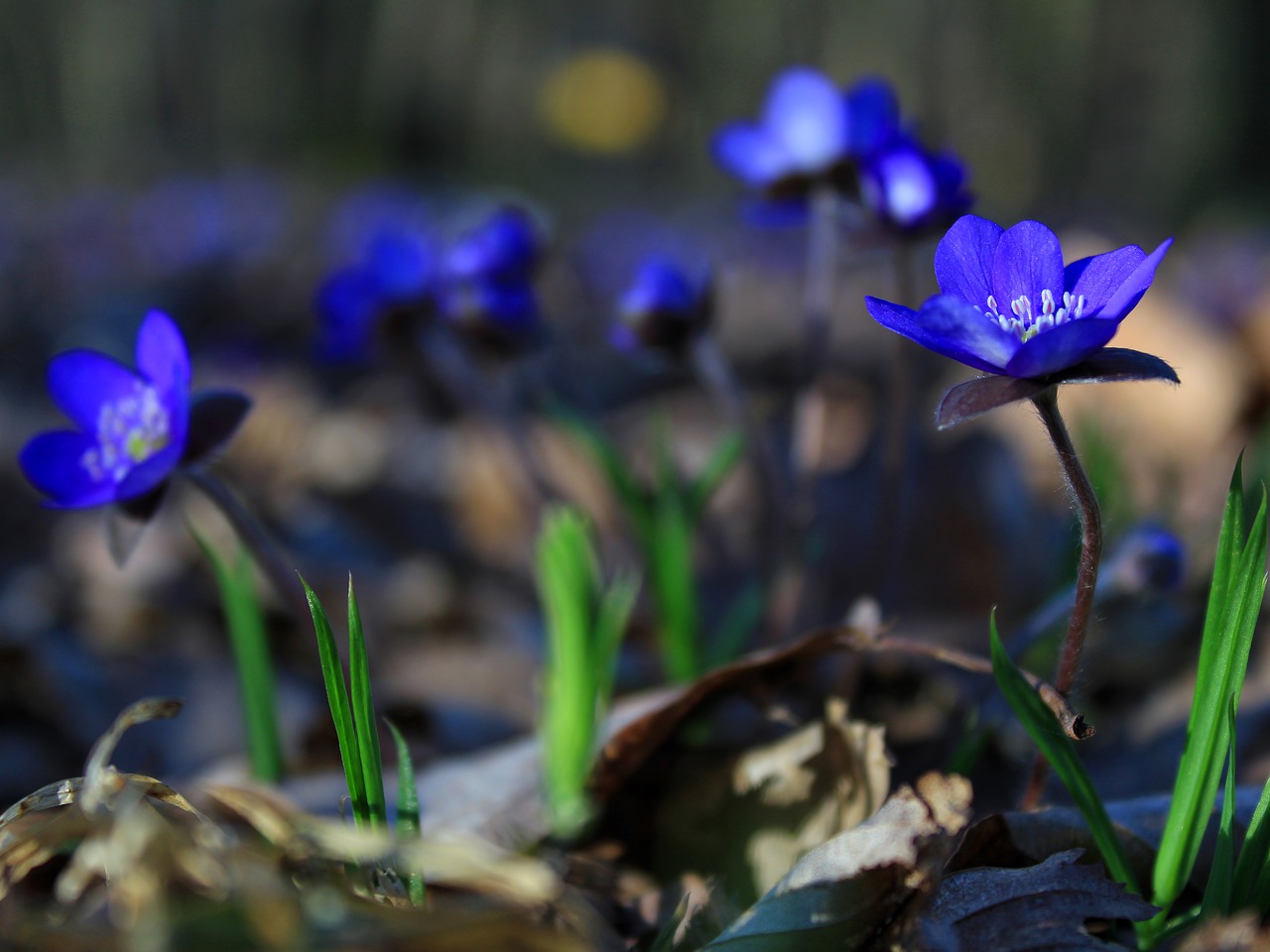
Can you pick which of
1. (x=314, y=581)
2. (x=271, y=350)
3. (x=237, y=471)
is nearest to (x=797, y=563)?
(x=314, y=581)

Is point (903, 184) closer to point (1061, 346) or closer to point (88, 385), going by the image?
point (1061, 346)

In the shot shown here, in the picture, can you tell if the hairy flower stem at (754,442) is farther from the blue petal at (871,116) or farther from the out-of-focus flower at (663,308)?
the blue petal at (871,116)

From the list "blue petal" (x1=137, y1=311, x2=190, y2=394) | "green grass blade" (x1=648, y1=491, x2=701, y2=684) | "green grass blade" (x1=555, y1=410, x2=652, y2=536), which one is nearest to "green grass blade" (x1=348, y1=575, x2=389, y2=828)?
"blue petal" (x1=137, y1=311, x2=190, y2=394)

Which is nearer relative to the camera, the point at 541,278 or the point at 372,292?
the point at 372,292

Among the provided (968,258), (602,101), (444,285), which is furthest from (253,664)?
(602,101)

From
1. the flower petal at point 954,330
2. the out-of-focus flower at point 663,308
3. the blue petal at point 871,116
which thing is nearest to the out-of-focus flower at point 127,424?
the out-of-focus flower at point 663,308

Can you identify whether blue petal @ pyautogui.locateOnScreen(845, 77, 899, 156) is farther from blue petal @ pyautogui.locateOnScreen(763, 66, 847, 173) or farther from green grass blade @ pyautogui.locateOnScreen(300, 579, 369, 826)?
green grass blade @ pyautogui.locateOnScreen(300, 579, 369, 826)

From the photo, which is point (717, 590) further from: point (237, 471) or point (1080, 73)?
point (1080, 73)
